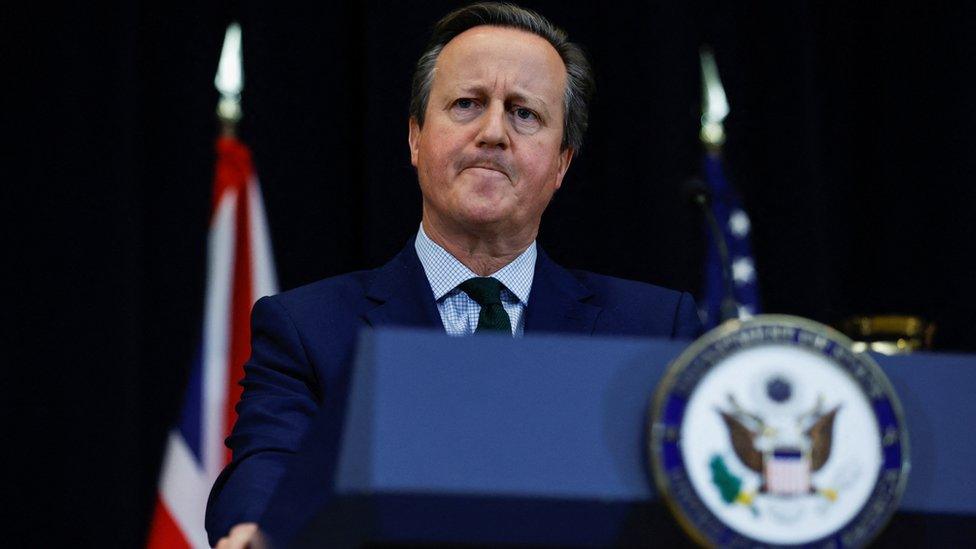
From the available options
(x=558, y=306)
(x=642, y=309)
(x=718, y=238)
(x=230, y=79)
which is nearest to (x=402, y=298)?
(x=558, y=306)

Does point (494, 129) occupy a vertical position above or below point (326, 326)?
above

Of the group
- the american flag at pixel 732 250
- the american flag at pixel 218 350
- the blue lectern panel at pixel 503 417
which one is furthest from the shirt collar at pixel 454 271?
the american flag at pixel 732 250

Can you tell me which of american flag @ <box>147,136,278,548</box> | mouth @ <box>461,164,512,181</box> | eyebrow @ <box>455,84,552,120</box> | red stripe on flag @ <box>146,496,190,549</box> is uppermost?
eyebrow @ <box>455,84,552,120</box>

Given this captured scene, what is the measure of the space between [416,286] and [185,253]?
1.05 meters

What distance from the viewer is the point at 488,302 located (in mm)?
1795

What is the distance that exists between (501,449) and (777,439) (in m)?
0.18

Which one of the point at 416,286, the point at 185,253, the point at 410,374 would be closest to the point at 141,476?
the point at 185,253

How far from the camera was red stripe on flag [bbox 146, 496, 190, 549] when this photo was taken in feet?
8.34

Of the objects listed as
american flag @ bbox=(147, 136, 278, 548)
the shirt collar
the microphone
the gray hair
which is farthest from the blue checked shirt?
american flag @ bbox=(147, 136, 278, 548)

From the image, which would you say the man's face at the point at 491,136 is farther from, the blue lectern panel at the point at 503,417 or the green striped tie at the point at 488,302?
the blue lectern panel at the point at 503,417

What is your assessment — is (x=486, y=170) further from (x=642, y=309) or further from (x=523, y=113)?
(x=642, y=309)

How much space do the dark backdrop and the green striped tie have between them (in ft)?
3.16

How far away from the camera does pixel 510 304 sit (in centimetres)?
188

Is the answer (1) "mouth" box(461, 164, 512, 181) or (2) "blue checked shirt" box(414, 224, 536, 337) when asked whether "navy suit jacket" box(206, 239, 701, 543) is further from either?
(1) "mouth" box(461, 164, 512, 181)
